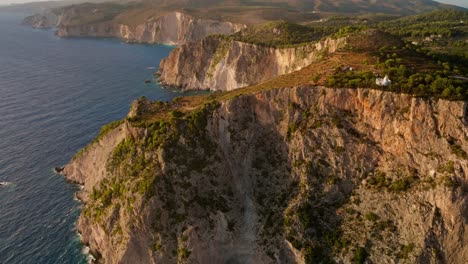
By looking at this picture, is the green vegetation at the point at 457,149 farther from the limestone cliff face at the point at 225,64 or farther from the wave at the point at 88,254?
the limestone cliff face at the point at 225,64

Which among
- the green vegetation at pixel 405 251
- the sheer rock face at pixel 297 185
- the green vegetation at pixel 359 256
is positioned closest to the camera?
the green vegetation at pixel 405 251

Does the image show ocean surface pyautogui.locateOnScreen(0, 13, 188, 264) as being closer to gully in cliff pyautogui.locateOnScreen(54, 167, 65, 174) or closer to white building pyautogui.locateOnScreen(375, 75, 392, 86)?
gully in cliff pyautogui.locateOnScreen(54, 167, 65, 174)

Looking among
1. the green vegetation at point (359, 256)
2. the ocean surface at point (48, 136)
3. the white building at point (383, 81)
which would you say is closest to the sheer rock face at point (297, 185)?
the green vegetation at point (359, 256)

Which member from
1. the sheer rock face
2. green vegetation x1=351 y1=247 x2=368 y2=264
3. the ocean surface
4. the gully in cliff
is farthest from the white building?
the gully in cliff

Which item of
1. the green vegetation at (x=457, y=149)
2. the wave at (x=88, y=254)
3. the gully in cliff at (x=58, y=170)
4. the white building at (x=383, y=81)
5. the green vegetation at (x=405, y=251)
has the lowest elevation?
the wave at (x=88, y=254)

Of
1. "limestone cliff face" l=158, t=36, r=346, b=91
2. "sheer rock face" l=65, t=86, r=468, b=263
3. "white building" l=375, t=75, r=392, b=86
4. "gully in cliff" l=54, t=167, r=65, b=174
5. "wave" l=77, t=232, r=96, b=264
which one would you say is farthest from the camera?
"limestone cliff face" l=158, t=36, r=346, b=91

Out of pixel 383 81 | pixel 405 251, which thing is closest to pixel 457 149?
pixel 383 81

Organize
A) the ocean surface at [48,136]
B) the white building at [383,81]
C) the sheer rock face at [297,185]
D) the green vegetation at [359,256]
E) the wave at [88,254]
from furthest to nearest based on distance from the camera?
the ocean surface at [48,136] → the wave at [88,254] → the white building at [383,81] → the green vegetation at [359,256] → the sheer rock face at [297,185]

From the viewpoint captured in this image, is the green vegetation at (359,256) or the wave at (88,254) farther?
the wave at (88,254)
